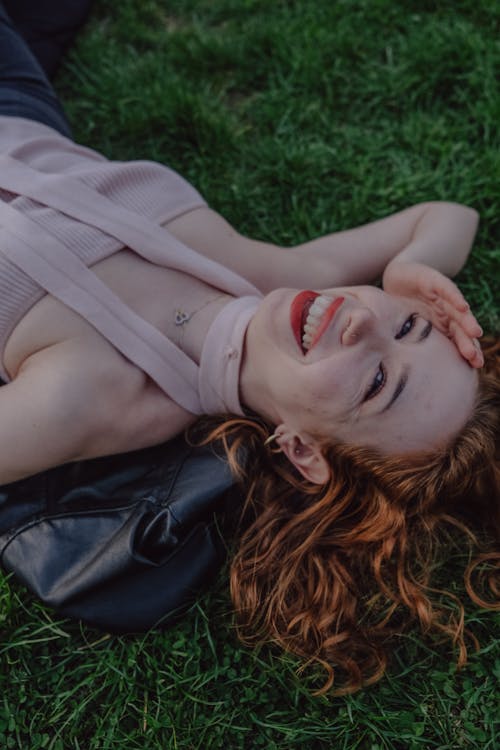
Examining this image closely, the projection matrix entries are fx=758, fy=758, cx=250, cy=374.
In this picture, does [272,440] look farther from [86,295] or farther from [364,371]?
[86,295]

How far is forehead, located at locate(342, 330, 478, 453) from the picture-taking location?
269 cm

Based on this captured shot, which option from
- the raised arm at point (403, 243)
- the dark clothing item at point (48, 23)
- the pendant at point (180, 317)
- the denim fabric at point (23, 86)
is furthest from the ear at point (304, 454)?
the dark clothing item at point (48, 23)

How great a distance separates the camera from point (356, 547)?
3.13m

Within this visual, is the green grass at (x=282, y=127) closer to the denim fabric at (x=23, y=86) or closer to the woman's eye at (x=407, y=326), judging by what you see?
the denim fabric at (x=23, y=86)

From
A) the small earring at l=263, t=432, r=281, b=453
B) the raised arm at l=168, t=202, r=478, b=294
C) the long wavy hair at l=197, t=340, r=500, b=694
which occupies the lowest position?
the long wavy hair at l=197, t=340, r=500, b=694

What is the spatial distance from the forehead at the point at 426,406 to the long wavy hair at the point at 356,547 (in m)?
0.11

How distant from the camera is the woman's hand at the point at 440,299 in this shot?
111 inches

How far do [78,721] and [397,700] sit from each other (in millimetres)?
1265

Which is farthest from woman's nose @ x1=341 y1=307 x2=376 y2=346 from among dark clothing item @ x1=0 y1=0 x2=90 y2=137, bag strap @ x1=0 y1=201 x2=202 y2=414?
dark clothing item @ x1=0 y1=0 x2=90 y2=137

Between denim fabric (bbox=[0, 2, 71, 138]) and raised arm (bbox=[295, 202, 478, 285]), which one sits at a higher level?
denim fabric (bbox=[0, 2, 71, 138])

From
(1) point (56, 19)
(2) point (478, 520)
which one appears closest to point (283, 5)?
(1) point (56, 19)

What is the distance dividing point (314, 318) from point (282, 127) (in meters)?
1.77

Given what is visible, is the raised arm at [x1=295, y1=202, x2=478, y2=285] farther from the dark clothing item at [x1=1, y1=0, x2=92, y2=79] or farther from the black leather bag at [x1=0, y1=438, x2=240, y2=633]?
the dark clothing item at [x1=1, y1=0, x2=92, y2=79]

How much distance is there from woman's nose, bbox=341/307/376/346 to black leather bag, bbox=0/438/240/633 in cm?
83
